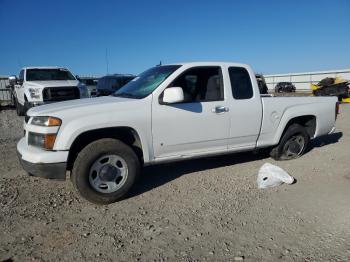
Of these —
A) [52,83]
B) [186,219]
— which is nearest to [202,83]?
[186,219]

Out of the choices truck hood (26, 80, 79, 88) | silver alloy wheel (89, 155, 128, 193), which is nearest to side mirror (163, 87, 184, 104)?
silver alloy wheel (89, 155, 128, 193)

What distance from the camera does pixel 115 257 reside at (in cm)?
271

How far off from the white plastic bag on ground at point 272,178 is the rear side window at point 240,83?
123 centimetres

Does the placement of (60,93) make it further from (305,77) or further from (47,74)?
(305,77)

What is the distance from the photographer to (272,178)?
4.38 m

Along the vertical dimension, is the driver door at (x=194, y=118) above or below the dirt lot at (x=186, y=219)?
above

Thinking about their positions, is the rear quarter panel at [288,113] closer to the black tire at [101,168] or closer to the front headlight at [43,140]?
the black tire at [101,168]

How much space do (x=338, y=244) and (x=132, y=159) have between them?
8.19 ft

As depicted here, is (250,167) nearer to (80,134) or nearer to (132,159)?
(132,159)

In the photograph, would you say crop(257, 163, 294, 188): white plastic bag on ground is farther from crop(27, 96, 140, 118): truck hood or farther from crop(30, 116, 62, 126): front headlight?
crop(30, 116, 62, 126): front headlight

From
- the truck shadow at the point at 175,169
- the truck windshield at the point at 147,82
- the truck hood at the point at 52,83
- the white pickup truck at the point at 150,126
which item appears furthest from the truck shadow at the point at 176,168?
the truck hood at the point at 52,83

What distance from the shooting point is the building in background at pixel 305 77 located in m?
34.6

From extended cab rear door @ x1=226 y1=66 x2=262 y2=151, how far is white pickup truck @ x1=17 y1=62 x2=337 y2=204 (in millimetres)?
16

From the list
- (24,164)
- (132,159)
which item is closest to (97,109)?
(132,159)
